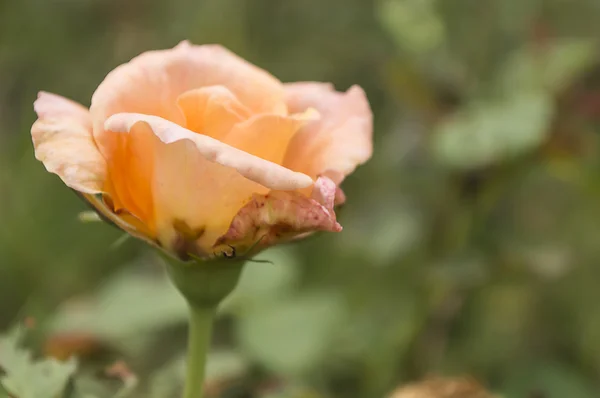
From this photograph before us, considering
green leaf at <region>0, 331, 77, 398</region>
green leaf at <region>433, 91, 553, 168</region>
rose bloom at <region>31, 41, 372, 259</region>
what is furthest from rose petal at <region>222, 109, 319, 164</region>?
green leaf at <region>433, 91, 553, 168</region>

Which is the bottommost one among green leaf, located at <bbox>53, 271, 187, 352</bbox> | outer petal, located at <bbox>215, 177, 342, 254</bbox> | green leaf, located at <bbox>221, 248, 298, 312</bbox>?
green leaf, located at <bbox>53, 271, 187, 352</bbox>

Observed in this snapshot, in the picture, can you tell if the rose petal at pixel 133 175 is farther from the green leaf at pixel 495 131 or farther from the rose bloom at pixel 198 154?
the green leaf at pixel 495 131

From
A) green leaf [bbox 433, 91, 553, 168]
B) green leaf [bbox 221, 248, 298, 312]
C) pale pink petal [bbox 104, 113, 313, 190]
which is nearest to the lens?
pale pink petal [bbox 104, 113, 313, 190]

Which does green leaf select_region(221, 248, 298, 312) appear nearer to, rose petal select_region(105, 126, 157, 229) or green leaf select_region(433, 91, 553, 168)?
green leaf select_region(433, 91, 553, 168)

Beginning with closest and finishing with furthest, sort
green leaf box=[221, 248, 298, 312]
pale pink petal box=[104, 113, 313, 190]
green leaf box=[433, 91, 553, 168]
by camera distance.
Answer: pale pink petal box=[104, 113, 313, 190]
green leaf box=[433, 91, 553, 168]
green leaf box=[221, 248, 298, 312]

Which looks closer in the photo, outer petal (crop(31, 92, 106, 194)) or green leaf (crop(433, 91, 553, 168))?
outer petal (crop(31, 92, 106, 194))

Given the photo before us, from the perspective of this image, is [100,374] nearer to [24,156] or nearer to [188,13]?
[24,156]

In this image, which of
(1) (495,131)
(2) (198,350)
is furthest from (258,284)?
(2) (198,350)

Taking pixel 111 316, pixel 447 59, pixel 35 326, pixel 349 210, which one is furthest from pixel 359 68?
pixel 35 326
